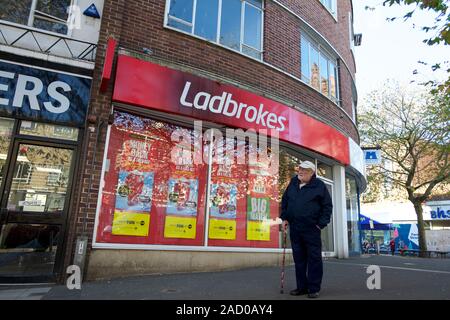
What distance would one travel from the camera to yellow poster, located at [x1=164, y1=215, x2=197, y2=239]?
671cm

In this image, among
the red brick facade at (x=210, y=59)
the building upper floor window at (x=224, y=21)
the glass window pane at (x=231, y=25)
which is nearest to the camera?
→ the red brick facade at (x=210, y=59)

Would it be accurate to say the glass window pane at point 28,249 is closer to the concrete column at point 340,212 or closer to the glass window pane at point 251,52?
the glass window pane at point 251,52

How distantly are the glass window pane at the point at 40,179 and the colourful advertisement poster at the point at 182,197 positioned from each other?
1.93 meters

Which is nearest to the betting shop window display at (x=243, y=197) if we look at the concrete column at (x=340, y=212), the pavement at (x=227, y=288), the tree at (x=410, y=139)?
the pavement at (x=227, y=288)

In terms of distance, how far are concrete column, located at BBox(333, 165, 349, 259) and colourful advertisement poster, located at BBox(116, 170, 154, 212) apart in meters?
6.53

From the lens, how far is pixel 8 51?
19.0 feet

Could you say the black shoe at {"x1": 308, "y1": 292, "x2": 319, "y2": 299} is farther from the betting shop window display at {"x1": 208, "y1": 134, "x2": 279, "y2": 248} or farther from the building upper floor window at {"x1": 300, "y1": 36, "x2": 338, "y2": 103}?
the building upper floor window at {"x1": 300, "y1": 36, "x2": 338, "y2": 103}

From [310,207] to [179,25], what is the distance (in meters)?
5.21

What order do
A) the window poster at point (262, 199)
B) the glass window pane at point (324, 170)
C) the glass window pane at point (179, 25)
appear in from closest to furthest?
the glass window pane at point (179, 25)
the window poster at point (262, 199)
the glass window pane at point (324, 170)

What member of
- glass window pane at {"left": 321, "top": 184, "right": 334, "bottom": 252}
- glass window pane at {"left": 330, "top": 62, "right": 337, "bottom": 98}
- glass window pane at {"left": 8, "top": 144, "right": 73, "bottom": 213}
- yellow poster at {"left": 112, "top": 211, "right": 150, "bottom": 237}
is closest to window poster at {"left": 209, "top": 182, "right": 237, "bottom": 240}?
yellow poster at {"left": 112, "top": 211, "right": 150, "bottom": 237}

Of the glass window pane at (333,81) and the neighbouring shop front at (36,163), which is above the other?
the glass window pane at (333,81)

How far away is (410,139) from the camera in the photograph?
22.6m

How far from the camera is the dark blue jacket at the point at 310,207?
454 centimetres
